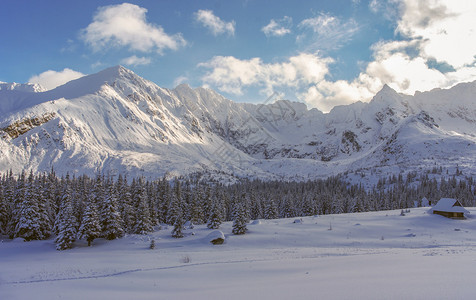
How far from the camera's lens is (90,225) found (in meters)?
49.5

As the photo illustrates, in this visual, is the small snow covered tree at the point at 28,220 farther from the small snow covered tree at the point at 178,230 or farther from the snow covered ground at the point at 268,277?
the small snow covered tree at the point at 178,230

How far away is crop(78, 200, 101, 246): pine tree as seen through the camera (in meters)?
49.0

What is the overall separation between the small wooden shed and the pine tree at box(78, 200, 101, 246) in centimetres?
6970

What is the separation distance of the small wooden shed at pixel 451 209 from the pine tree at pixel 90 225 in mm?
69704

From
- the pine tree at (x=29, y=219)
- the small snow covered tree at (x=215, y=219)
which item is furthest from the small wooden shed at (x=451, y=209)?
the pine tree at (x=29, y=219)

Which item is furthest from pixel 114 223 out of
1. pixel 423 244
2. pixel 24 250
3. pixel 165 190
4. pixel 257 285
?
pixel 423 244

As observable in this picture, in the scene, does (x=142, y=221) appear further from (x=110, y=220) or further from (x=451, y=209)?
(x=451, y=209)

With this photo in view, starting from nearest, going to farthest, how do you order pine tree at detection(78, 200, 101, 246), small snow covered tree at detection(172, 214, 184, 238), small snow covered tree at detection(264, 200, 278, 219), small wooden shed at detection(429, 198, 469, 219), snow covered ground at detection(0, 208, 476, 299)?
1. snow covered ground at detection(0, 208, 476, 299)
2. pine tree at detection(78, 200, 101, 246)
3. small snow covered tree at detection(172, 214, 184, 238)
4. small wooden shed at detection(429, 198, 469, 219)
5. small snow covered tree at detection(264, 200, 278, 219)

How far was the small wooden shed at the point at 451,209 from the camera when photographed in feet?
199

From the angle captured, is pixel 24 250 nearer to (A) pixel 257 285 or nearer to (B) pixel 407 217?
(A) pixel 257 285

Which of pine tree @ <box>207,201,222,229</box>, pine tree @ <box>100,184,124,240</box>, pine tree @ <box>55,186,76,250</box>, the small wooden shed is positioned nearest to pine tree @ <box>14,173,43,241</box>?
pine tree @ <box>55,186,76,250</box>

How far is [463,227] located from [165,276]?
5842 centimetres

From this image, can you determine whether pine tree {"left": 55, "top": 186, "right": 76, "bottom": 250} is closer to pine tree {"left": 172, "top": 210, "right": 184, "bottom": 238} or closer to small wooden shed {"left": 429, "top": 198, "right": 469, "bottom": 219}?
Answer: pine tree {"left": 172, "top": 210, "right": 184, "bottom": 238}

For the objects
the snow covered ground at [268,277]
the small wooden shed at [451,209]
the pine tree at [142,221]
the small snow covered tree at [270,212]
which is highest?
the snow covered ground at [268,277]
